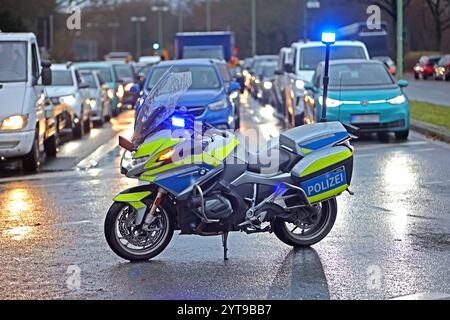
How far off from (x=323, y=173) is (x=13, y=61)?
29.1 ft

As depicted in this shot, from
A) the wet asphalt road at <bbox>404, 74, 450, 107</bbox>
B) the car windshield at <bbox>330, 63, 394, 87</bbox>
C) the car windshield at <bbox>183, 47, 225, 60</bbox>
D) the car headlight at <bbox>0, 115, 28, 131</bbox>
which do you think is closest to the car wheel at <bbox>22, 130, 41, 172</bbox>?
the car headlight at <bbox>0, 115, 28, 131</bbox>

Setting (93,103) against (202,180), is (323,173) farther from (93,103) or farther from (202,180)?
(93,103)

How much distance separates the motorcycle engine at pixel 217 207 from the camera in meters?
7.99

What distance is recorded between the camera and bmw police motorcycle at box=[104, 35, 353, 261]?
312 inches

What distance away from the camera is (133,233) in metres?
8.04

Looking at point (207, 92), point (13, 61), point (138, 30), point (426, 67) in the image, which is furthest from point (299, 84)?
point (138, 30)

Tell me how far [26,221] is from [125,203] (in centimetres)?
263

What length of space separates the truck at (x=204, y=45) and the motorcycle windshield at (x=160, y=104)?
2844 centimetres

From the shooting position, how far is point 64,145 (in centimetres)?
2069

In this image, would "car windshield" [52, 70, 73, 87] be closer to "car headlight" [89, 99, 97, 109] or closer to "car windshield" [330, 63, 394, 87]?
"car headlight" [89, 99, 97, 109]

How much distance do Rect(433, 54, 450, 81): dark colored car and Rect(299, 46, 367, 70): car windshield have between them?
3438cm

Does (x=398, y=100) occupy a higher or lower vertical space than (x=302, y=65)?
lower

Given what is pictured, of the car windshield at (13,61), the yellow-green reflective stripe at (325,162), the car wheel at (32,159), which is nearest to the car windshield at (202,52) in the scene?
the car windshield at (13,61)

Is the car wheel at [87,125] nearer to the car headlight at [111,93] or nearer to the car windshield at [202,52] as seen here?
the car headlight at [111,93]
